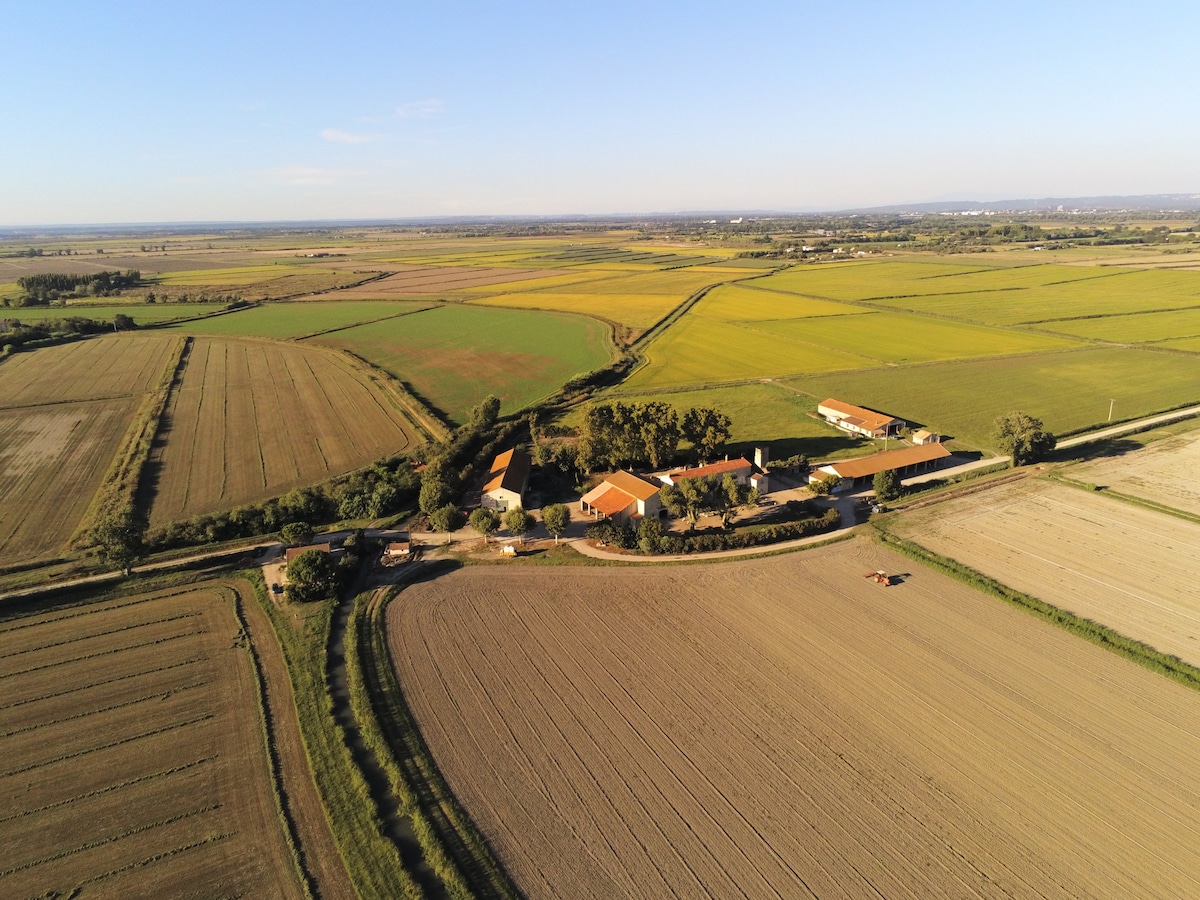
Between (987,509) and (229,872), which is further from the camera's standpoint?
(987,509)

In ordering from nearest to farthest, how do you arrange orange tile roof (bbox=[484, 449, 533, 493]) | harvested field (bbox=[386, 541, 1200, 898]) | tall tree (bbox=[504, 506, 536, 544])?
harvested field (bbox=[386, 541, 1200, 898]) < tall tree (bbox=[504, 506, 536, 544]) < orange tile roof (bbox=[484, 449, 533, 493])

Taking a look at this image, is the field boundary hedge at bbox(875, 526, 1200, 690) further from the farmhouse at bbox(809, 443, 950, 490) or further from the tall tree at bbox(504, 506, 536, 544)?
the tall tree at bbox(504, 506, 536, 544)

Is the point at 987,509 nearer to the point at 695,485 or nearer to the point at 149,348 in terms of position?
the point at 695,485

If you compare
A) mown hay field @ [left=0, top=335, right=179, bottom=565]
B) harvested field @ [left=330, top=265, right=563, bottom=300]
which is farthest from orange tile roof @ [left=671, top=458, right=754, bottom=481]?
harvested field @ [left=330, top=265, right=563, bottom=300]

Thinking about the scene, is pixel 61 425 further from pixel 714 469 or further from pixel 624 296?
pixel 624 296

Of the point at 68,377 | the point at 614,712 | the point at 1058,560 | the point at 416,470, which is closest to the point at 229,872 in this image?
the point at 614,712

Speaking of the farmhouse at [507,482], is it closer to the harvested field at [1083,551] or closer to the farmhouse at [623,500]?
the farmhouse at [623,500]
